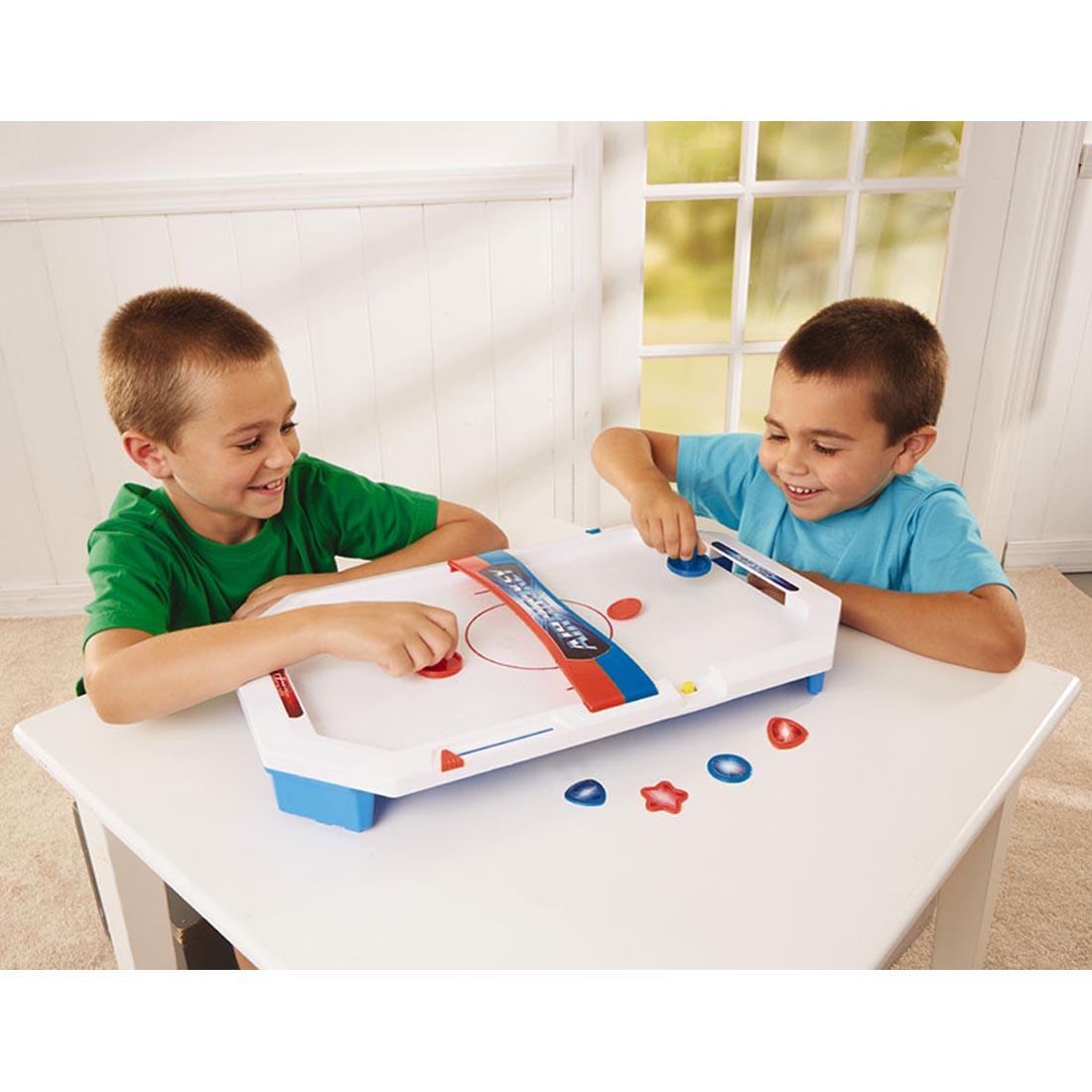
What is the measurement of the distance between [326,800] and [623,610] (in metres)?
0.32

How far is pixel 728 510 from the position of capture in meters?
1.26

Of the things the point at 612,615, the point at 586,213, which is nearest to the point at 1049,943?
the point at 612,615

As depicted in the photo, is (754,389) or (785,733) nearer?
(785,733)

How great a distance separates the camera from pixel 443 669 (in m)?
0.74

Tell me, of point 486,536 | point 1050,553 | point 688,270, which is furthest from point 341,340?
point 1050,553

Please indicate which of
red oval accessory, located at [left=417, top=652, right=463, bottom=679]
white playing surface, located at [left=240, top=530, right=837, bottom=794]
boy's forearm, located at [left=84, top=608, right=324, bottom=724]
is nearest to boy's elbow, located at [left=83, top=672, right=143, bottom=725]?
Answer: boy's forearm, located at [left=84, top=608, right=324, bottom=724]

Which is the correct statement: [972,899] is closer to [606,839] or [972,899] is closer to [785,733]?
[785,733]

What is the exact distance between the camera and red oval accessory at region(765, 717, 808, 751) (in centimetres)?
72

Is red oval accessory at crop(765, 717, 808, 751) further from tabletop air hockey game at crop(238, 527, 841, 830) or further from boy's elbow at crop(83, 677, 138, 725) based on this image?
boy's elbow at crop(83, 677, 138, 725)

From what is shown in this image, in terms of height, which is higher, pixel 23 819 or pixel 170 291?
pixel 170 291

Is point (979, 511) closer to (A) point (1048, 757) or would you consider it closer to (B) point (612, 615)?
(A) point (1048, 757)

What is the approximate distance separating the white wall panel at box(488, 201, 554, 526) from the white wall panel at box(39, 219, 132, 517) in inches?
31.0
